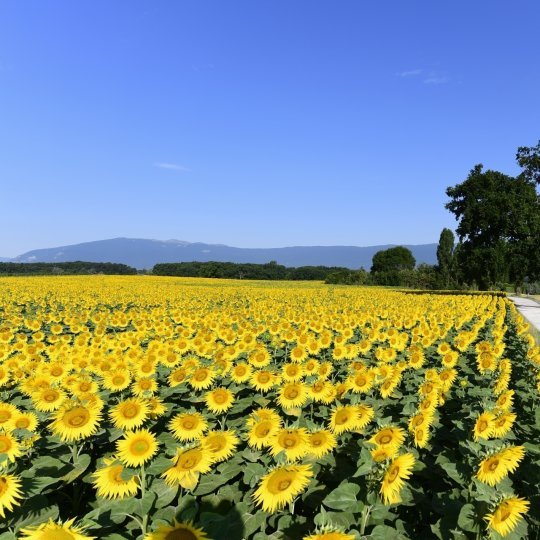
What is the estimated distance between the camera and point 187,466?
2.70 metres

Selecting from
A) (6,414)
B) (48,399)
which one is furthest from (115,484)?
(48,399)

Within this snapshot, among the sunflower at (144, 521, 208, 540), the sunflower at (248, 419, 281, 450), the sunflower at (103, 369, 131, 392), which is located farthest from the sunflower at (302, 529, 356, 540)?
the sunflower at (103, 369, 131, 392)

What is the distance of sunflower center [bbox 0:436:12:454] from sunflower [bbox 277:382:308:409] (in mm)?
2473

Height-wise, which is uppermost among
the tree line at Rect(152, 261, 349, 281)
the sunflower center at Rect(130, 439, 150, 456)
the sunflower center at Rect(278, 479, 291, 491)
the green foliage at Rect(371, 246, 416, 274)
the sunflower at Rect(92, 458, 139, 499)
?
the green foliage at Rect(371, 246, 416, 274)

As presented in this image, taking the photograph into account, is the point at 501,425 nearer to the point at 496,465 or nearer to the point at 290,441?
the point at 496,465

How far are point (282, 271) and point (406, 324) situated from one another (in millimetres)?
93147

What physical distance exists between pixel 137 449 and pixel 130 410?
0.63 m

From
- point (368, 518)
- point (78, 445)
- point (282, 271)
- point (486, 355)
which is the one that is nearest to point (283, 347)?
point (486, 355)

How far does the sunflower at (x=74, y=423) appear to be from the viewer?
3473 millimetres

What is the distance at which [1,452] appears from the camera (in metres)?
3.03

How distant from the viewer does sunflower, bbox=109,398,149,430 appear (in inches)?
133

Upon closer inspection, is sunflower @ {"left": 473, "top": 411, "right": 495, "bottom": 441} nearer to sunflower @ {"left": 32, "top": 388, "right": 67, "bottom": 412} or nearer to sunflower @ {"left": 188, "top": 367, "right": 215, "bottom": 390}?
sunflower @ {"left": 188, "top": 367, "right": 215, "bottom": 390}

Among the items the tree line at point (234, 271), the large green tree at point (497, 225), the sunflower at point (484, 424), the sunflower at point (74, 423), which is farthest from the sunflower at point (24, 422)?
the tree line at point (234, 271)

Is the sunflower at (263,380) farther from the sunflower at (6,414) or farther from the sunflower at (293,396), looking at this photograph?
the sunflower at (6,414)
